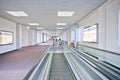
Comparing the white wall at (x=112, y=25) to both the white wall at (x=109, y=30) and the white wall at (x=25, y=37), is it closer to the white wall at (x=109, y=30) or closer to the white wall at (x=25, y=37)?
the white wall at (x=109, y=30)

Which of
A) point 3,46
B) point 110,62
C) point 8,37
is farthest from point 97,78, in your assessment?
point 8,37

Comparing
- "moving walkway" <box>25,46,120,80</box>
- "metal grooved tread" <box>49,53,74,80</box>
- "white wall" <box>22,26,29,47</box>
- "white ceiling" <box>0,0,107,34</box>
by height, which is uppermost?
"white ceiling" <box>0,0,107,34</box>

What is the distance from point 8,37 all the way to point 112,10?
9920 mm

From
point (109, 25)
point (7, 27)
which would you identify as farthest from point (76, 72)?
point (7, 27)

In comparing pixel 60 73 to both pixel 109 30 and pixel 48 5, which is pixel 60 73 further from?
pixel 48 5

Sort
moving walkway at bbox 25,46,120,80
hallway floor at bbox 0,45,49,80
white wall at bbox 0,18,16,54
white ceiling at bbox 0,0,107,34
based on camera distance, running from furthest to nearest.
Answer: white wall at bbox 0,18,16,54
white ceiling at bbox 0,0,107,34
hallway floor at bbox 0,45,49,80
moving walkway at bbox 25,46,120,80

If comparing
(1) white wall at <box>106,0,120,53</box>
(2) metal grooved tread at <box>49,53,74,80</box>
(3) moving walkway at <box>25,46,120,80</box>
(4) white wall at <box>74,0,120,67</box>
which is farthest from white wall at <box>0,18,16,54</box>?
(1) white wall at <box>106,0,120,53</box>

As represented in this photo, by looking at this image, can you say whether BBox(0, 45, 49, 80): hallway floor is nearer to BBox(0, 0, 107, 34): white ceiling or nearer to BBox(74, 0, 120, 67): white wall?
BBox(0, 0, 107, 34): white ceiling

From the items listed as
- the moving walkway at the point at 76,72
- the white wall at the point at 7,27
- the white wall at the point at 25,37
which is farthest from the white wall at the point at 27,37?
the moving walkway at the point at 76,72

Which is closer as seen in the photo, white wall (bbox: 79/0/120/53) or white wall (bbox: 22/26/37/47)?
white wall (bbox: 79/0/120/53)

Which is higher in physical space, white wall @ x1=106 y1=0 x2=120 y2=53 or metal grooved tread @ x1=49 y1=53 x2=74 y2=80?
white wall @ x1=106 y1=0 x2=120 y2=53

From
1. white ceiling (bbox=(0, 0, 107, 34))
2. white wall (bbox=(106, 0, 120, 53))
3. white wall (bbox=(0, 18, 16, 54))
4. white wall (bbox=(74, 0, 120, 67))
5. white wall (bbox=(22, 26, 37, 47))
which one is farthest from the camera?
white wall (bbox=(22, 26, 37, 47))

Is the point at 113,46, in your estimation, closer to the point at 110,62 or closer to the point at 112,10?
the point at 110,62

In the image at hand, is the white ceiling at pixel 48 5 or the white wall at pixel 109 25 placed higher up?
the white ceiling at pixel 48 5
